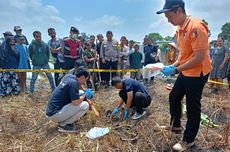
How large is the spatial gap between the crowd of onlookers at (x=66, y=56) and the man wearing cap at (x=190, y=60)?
4.22 meters

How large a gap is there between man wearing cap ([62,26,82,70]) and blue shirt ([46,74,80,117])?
2.81 m

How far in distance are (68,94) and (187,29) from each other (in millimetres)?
2248

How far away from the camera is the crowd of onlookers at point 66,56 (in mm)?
6668

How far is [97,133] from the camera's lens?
3.85 meters

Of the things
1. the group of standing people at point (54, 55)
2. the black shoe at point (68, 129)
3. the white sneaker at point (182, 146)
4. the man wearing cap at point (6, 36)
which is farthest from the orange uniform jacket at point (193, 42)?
the man wearing cap at point (6, 36)

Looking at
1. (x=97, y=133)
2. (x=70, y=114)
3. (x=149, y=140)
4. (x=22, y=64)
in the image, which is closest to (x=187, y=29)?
(x=149, y=140)

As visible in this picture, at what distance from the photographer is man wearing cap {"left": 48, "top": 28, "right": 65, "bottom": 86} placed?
7.14 meters

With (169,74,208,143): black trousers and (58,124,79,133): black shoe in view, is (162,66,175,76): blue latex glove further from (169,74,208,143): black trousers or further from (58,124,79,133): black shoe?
(58,124,79,133): black shoe

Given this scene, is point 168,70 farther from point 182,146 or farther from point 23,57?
A: point 23,57

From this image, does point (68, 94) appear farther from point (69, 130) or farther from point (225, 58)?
point (225, 58)

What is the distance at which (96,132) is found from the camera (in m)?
3.88

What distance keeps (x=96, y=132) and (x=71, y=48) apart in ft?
11.6

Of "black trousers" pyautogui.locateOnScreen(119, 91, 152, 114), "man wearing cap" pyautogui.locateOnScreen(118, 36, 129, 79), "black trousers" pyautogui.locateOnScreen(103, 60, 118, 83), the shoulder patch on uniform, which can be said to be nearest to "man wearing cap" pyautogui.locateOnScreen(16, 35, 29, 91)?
"black trousers" pyautogui.locateOnScreen(103, 60, 118, 83)

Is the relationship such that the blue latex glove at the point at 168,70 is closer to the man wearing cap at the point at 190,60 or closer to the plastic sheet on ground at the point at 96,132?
the man wearing cap at the point at 190,60
